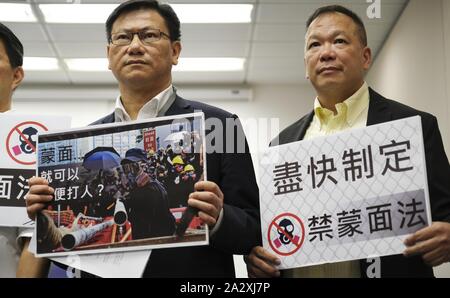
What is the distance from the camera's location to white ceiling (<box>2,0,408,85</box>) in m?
4.27

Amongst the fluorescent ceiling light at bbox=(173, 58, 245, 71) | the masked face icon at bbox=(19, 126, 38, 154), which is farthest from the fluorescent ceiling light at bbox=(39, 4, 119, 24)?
the masked face icon at bbox=(19, 126, 38, 154)

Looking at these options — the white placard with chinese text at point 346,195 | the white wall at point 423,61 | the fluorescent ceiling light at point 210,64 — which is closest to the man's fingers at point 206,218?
the white placard with chinese text at point 346,195

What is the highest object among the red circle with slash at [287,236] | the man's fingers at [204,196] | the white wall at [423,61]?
the white wall at [423,61]

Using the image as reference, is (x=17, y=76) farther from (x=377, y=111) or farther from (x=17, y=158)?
(x=377, y=111)

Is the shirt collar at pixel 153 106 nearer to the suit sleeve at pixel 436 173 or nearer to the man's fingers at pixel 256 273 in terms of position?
the man's fingers at pixel 256 273

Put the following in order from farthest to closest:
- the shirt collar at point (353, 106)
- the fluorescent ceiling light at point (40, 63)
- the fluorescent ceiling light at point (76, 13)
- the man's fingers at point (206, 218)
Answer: the fluorescent ceiling light at point (40, 63) < the fluorescent ceiling light at point (76, 13) < the shirt collar at point (353, 106) < the man's fingers at point (206, 218)

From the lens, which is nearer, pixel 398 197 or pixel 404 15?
pixel 398 197

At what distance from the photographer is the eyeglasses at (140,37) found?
1512 millimetres

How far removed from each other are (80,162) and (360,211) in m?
0.68

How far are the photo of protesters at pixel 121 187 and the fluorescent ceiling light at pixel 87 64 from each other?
422 cm

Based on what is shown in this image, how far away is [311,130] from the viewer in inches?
Result: 65.3

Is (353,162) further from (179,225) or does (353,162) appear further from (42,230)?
(42,230)

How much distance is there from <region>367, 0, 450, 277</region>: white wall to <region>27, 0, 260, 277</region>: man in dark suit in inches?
89.8

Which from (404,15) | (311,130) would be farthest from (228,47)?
(311,130)
